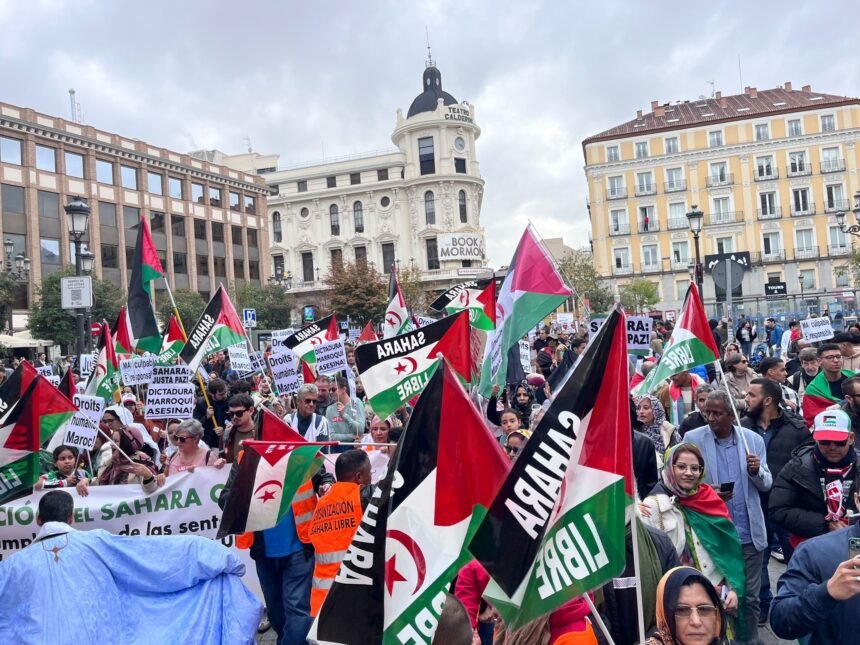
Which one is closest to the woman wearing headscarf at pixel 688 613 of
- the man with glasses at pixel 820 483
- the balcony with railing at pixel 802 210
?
the man with glasses at pixel 820 483

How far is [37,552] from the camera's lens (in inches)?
168

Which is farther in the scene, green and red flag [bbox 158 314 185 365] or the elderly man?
green and red flag [bbox 158 314 185 365]

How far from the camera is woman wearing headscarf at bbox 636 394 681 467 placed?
7064 mm

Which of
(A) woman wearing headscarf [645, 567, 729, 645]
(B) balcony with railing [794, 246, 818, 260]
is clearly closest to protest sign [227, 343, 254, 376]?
(A) woman wearing headscarf [645, 567, 729, 645]

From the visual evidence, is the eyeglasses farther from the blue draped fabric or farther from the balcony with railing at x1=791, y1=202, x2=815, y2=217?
the balcony with railing at x1=791, y1=202, x2=815, y2=217

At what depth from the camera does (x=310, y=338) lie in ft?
38.2

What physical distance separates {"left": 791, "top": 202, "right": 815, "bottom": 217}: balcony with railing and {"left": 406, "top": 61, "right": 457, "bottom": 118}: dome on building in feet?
99.5

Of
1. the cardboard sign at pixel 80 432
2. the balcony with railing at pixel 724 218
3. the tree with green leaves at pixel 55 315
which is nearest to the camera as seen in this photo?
the cardboard sign at pixel 80 432

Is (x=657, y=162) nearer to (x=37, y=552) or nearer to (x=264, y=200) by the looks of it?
(x=264, y=200)

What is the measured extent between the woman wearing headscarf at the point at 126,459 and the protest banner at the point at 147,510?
0.13 metres

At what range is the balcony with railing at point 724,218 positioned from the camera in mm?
64188

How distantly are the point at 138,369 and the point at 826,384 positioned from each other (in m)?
8.22

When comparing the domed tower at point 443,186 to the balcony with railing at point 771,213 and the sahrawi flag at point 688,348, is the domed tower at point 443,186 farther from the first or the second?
the sahrawi flag at point 688,348

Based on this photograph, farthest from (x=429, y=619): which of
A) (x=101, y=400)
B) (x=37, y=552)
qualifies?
(x=101, y=400)
